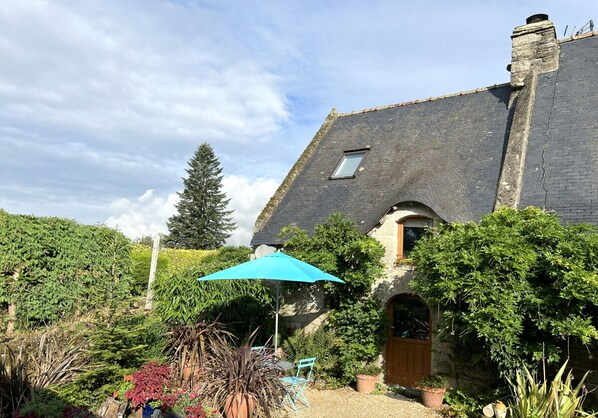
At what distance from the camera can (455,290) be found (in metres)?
7.32

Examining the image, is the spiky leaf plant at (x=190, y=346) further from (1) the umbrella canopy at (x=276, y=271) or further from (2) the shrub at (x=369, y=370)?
(2) the shrub at (x=369, y=370)

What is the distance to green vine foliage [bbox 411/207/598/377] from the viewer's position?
6.54 m

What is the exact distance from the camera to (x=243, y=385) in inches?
238

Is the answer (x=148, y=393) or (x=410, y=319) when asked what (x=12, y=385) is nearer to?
(x=148, y=393)

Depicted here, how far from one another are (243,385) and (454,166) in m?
7.75

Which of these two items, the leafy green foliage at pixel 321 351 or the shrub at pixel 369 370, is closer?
the shrub at pixel 369 370

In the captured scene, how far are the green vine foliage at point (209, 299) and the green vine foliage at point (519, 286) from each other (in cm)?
477

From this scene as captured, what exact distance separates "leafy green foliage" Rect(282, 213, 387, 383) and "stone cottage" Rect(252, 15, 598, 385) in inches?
18.7

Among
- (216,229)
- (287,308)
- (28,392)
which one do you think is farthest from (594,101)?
(216,229)

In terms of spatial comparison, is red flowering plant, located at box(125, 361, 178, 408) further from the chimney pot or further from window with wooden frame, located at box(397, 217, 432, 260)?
the chimney pot

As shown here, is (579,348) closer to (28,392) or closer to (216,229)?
(28,392)

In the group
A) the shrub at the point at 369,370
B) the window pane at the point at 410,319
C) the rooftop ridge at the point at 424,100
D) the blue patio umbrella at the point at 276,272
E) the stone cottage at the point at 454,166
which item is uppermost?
the rooftop ridge at the point at 424,100

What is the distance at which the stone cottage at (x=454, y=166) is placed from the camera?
9227mm

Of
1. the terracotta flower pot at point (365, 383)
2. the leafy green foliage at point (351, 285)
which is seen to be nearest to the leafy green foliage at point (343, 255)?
the leafy green foliage at point (351, 285)
